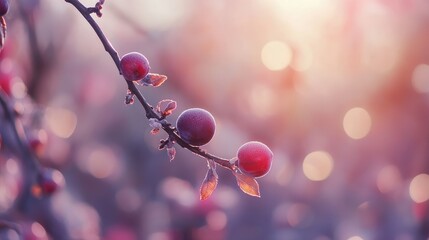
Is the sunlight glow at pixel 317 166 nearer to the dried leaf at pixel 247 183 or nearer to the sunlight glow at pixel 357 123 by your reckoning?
the sunlight glow at pixel 357 123

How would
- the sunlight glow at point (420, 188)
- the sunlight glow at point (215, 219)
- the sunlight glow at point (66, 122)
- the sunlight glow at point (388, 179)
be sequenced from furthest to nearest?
the sunlight glow at point (66, 122), the sunlight glow at point (388, 179), the sunlight glow at point (420, 188), the sunlight glow at point (215, 219)

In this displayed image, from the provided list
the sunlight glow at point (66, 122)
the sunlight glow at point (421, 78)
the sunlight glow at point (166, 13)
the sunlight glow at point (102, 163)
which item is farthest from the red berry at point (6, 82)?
the sunlight glow at point (102, 163)

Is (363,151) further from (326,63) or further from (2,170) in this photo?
(2,170)

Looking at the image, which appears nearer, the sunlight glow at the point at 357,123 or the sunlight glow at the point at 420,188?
the sunlight glow at the point at 420,188

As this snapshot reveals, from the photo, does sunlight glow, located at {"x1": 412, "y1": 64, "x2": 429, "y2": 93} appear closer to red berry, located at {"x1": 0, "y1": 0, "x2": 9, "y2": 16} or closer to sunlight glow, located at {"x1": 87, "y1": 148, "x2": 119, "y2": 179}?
sunlight glow, located at {"x1": 87, "y1": 148, "x2": 119, "y2": 179}

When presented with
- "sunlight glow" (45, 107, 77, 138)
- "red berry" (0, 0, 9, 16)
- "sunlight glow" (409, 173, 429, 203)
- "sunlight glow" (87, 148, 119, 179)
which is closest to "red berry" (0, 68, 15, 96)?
"red berry" (0, 0, 9, 16)

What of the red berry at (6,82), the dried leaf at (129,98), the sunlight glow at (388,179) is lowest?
the dried leaf at (129,98)
